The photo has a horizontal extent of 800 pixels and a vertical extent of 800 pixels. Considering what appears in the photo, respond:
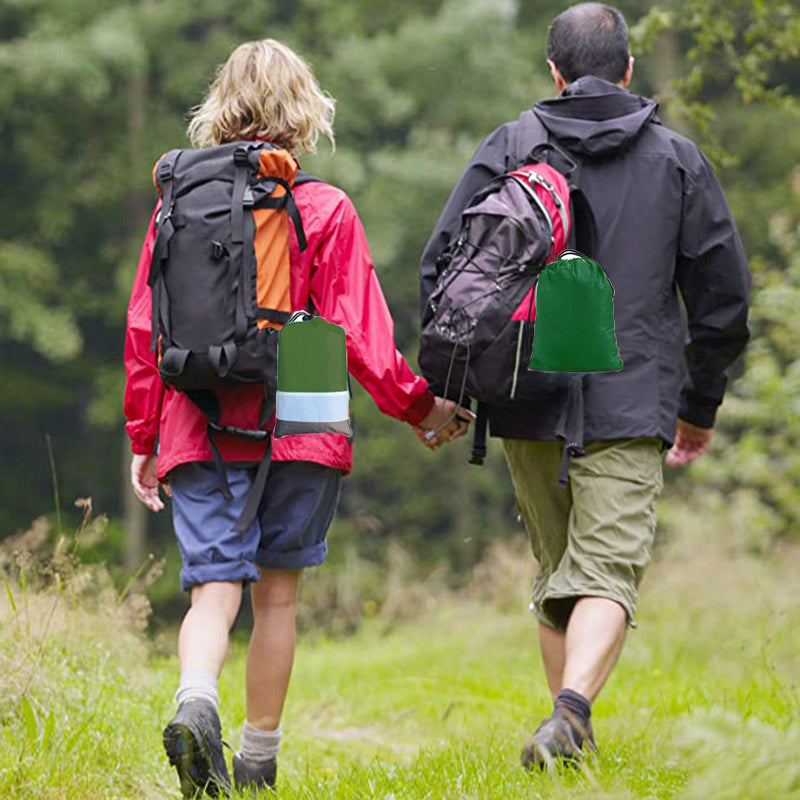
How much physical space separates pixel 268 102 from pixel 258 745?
5.61 feet

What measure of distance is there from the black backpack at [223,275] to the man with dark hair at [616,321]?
525 mm

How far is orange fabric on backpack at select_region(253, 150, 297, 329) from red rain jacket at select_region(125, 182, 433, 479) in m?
0.06

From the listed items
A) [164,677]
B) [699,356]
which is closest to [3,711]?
[164,677]

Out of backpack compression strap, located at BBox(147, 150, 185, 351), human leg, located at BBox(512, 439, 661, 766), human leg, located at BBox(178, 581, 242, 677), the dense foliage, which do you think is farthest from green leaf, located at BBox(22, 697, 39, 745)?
the dense foliage

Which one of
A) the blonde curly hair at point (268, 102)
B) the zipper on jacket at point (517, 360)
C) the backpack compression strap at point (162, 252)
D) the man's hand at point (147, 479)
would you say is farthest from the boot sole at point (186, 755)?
the blonde curly hair at point (268, 102)

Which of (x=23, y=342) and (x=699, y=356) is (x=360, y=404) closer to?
(x=23, y=342)

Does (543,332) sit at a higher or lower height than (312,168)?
higher

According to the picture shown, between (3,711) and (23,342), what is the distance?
18.4m

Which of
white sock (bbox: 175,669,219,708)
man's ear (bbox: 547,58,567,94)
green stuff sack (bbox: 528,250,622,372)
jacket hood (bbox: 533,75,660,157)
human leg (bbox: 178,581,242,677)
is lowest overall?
white sock (bbox: 175,669,219,708)

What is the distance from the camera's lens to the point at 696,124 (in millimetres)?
5520

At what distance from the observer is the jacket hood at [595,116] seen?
3717mm

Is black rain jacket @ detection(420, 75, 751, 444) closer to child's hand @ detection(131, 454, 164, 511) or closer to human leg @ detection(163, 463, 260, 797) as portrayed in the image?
human leg @ detection(163, 463, 260, 797)

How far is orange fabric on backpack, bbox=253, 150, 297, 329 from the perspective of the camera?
11.2 feet

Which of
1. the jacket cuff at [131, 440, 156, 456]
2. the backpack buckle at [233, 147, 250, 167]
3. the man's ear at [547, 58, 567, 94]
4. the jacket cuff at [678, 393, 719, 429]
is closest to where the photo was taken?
the backpack buckle at [233, 147, 250, 167]
